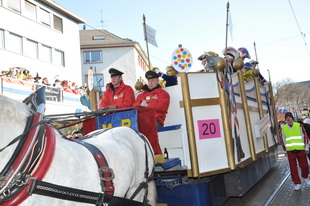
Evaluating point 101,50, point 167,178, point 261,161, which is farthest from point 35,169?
point 101,50

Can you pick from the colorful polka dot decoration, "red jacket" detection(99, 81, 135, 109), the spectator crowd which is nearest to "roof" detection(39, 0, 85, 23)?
the spectator crowd

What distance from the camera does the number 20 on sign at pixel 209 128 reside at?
427 cm

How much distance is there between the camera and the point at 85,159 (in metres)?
2.39

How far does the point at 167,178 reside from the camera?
4.13 meters

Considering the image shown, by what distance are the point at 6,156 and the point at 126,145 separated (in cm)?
140

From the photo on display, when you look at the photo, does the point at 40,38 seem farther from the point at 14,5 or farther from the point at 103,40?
the point at 103,40

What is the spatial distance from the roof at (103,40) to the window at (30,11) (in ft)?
40.0

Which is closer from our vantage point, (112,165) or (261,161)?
(112,165)

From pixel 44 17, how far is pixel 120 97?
18612 millimetres

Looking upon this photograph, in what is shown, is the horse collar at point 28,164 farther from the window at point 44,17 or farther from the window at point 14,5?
the window at point 44,17

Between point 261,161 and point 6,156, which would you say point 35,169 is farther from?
point 261,161

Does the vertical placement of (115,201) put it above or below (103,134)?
below

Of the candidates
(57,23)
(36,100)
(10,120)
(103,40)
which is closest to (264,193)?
(36,100)

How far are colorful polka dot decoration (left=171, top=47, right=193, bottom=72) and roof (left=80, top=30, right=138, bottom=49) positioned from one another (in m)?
28.5
